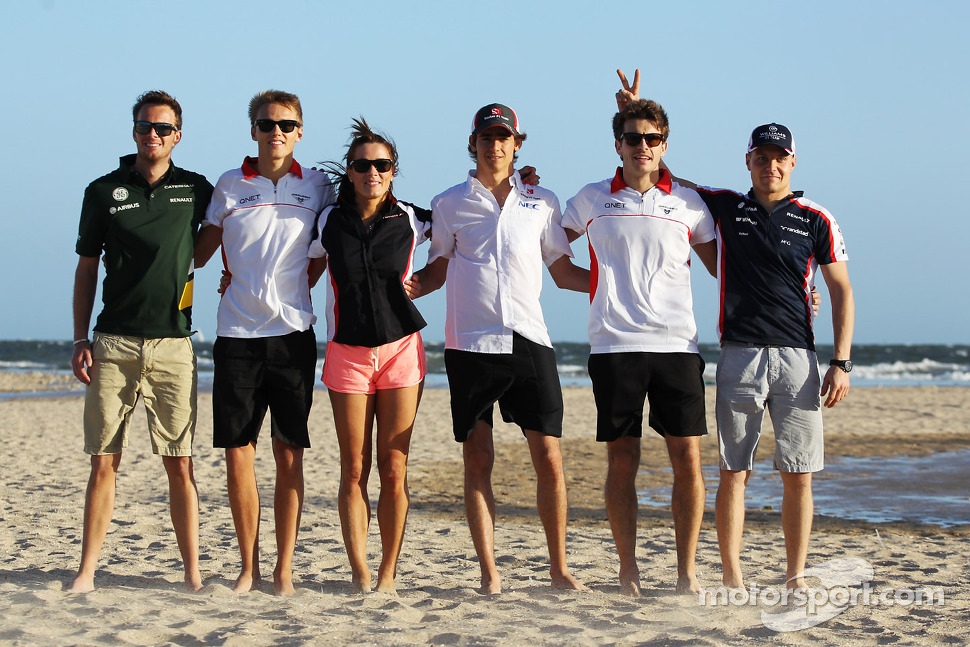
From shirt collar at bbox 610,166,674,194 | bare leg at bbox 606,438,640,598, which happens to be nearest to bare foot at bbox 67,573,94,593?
bare leg at bbox 606,438,640,598

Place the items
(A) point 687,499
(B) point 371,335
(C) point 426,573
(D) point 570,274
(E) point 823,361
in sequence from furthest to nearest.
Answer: (E) point 823,361 → (C) point 426,573 → (D) point 570,274 → (A) point 687,499 → (B) point 371,335

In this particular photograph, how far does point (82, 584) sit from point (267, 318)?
1.60 meters

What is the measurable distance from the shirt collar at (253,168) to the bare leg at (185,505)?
1.41 m

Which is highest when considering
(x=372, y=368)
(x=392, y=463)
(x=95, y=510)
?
(x=372, y=368)

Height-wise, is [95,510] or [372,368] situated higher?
[372,368]

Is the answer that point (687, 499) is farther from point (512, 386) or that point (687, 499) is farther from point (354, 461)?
point (354, 461)

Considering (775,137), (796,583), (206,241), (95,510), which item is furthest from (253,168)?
(796,583)

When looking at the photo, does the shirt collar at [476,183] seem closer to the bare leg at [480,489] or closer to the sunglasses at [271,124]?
the sunglasses at [271,124]

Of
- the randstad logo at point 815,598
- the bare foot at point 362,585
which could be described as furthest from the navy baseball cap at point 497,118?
the randstad logo at point 815,598

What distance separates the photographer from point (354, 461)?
14.9 ft

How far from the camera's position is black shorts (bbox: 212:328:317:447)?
452cm

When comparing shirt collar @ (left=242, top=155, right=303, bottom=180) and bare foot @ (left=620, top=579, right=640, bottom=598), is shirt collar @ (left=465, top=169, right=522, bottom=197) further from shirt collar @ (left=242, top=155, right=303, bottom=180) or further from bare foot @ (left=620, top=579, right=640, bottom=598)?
bare foot @ (left=620, top=579, right=640, bottom=598)

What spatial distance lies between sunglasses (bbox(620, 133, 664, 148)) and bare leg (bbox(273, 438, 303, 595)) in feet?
7.07

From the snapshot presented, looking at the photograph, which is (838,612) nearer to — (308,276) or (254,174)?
(308,276)
